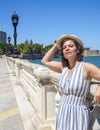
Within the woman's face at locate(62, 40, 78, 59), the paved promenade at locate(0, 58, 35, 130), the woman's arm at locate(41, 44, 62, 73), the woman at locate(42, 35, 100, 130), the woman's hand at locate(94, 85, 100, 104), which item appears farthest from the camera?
the paved promenade at locate(0, 58, 35, 130)

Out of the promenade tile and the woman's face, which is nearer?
the woman's face

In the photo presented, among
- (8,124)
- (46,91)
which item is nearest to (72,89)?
(46,91)

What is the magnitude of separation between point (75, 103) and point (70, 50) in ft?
2.02

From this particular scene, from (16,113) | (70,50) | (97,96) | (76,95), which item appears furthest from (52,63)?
(16,113)

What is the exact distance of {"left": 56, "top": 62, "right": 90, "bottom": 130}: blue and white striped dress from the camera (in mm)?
2893

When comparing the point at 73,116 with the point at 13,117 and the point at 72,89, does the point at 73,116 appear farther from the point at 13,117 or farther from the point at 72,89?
the point at 13,117

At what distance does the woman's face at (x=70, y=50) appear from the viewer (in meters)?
3.22

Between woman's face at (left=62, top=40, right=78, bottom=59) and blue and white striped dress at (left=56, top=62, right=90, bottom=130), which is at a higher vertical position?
Result: woman's face at (left=62, top=40, right=78, bottom=59)

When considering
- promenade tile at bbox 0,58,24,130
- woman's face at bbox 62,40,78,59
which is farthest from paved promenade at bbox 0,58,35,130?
woman's face at bbox 62,40,78,59

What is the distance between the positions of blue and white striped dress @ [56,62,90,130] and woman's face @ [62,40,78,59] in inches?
8.6

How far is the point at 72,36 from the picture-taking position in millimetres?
3225

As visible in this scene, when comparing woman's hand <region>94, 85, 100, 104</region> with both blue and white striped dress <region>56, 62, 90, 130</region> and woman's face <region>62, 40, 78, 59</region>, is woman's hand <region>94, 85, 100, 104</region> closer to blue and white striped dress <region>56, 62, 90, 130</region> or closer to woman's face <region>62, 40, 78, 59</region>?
blue and white striped dress <region>56, 62, 90, 130</region>

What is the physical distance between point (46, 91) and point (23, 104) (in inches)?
128

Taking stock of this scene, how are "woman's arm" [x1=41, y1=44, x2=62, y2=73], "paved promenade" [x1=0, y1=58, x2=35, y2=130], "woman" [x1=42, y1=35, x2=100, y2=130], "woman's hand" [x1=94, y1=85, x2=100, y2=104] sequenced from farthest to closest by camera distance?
"paved promenade" [x1=0, y1=58, x2=35, y2=130] < "woman's arm" [x1=41, y1=44, x2=62, y2=73] < "woman" [x1=42, y1=35, x2=100, y2=130] < "woman's hand" [x1=94, y1=85, x2=100, y2=104]
